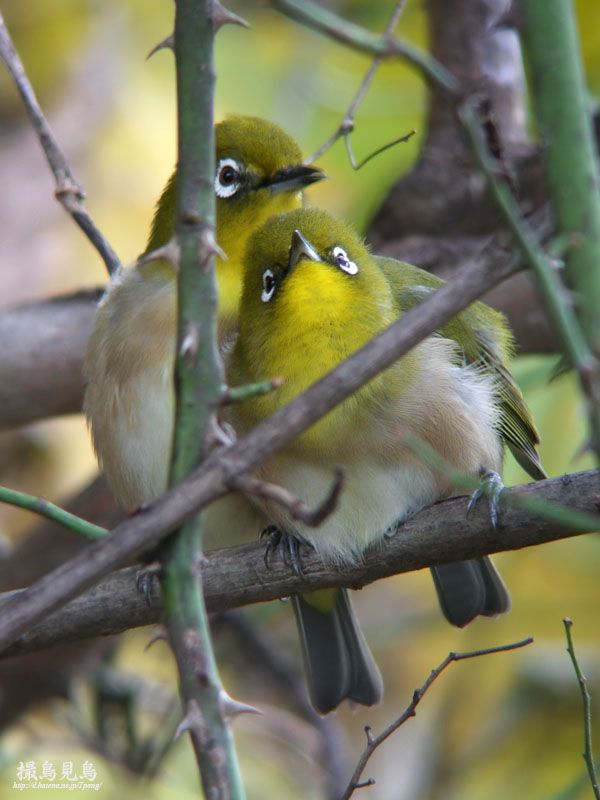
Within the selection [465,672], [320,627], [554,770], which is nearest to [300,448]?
[320,627]

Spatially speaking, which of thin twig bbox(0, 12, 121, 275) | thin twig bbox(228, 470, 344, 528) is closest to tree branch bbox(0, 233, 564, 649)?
thin twig bbox(228, 470, 344, 528)

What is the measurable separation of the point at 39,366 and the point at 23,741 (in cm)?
227

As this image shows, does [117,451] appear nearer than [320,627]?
Yes

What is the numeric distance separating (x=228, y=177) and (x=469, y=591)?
1.68 meters

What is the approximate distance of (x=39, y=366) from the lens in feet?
13.6

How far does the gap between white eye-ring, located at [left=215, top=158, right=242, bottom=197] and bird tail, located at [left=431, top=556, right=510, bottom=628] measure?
4.97 ft

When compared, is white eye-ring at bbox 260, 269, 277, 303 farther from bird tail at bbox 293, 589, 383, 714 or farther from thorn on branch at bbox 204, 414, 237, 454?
thorn on branch at bbox 204, 414, 237, 454

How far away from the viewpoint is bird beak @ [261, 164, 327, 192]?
3.39 m

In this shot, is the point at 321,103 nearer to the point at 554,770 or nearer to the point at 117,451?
the point at 117,451

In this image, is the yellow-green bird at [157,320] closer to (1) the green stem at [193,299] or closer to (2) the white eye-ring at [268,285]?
(2) the white eye-ring at [268,285]

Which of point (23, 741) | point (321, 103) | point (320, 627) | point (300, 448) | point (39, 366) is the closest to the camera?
point (300, 448)

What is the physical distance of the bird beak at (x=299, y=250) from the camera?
112 inches

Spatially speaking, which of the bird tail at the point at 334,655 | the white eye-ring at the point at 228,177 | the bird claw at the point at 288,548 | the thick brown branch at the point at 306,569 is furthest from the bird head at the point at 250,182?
the bird tail at the point at 334,655

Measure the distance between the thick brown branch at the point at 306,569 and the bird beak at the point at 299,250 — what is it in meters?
0.83
